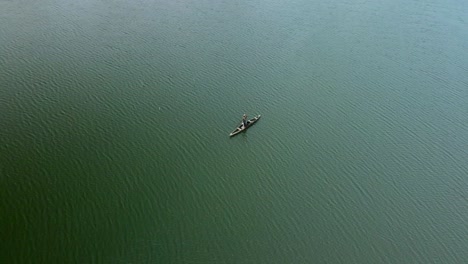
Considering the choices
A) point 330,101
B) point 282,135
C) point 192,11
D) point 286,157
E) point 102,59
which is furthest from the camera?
point 192,11

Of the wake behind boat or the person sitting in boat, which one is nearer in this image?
the wake behind boat

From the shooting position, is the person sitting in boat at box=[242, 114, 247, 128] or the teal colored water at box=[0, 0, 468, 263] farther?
the person sitting in boat at box=[242, 114, 247, 128]

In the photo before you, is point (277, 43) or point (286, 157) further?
point (277, 43)

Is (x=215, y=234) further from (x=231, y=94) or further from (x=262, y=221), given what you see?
(x=231, y=94)

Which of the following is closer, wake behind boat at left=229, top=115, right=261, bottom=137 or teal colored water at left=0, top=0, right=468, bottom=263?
teal colored water at left=0, top=0, right=468, bottom=263

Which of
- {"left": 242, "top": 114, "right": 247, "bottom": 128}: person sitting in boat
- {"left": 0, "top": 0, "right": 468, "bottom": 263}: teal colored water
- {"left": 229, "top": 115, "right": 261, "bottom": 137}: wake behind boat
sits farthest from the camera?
{"left": 242, "top": 114, "right": 247, "bottom": 128}: person sitting in boat

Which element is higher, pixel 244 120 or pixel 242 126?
pixel 244 120

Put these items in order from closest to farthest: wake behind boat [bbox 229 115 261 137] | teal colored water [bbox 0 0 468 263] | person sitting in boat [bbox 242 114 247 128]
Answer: teal colored water [bbox 0 0 468 263], wake behind boat [bbox 229 115 261 137], person sitting in boat [bbox 242 114 247 128]

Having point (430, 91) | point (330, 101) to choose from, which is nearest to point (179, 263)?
point (330, 101)
